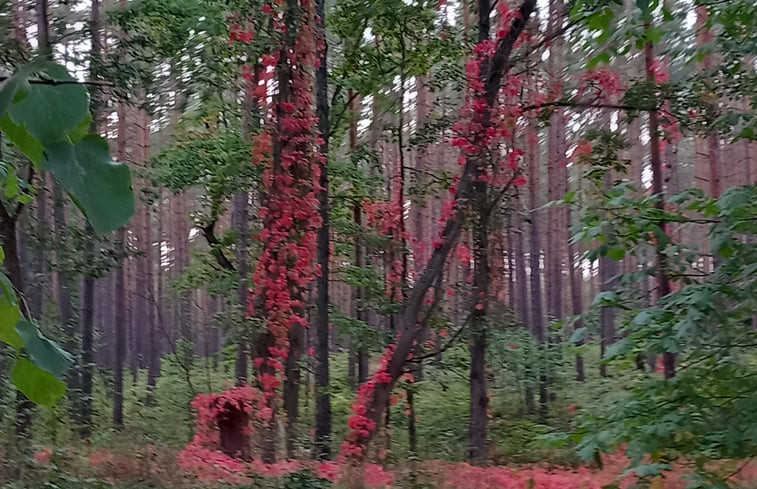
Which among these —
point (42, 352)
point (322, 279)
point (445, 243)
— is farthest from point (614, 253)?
point (322, 279)

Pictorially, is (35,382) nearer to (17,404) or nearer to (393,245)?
(17,404)

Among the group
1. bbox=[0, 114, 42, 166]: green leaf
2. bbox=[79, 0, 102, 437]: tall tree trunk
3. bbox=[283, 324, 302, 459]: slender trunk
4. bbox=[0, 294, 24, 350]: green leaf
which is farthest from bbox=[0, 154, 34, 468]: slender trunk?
bbox=[0, 114, 42, 166]: green leaf

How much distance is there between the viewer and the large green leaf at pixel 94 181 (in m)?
0.58

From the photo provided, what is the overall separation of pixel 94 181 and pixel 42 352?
27cm

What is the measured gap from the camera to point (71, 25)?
8703mm

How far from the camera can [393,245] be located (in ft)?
36.7

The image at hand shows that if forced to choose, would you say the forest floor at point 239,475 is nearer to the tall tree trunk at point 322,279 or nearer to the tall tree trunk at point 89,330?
the tall tree trunk at point 89,330

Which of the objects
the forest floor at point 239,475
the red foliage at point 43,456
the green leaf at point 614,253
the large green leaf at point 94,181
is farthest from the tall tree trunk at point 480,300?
the large green leaf at point 94,181

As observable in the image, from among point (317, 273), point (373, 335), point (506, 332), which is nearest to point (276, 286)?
Result: point (317, 273)

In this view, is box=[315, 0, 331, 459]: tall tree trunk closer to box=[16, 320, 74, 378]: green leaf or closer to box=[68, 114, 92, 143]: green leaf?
box=[16, 320, 74, 378]: green leaf

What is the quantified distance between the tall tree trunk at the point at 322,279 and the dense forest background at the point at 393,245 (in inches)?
1.8

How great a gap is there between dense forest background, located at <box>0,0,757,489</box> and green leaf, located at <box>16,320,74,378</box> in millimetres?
2360

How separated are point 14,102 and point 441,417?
1495 centimetres

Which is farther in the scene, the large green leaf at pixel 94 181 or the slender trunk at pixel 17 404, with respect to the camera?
the slender trunk at pixel 17 404
